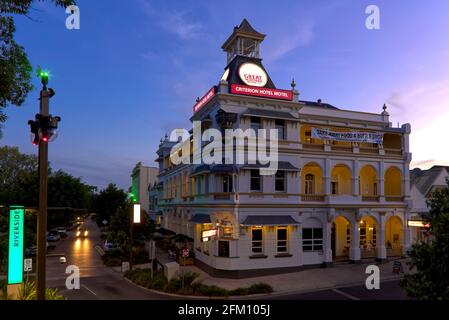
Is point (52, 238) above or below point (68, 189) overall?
below

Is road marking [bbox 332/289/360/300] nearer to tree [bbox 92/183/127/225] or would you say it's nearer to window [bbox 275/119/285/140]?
window [bbox 275/119/285/140]

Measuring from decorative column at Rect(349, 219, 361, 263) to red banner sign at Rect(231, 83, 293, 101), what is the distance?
12784 mm

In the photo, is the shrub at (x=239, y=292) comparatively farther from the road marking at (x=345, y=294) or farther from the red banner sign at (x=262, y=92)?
the red banner sign at (x=262, y=92)

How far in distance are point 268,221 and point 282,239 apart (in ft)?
7.92

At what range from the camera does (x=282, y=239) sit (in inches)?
1163

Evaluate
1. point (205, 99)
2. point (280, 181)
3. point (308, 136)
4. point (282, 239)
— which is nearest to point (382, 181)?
point (308, 136)

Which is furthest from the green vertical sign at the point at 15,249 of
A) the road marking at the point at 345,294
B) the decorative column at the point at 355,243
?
the decorative column at the point at 355,243

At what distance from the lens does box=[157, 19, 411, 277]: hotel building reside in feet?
94.0

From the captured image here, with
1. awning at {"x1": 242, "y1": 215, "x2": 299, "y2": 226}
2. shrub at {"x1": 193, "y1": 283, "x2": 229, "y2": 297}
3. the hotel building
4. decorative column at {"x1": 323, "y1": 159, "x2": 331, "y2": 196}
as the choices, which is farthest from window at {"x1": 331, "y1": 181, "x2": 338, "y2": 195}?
shrub at {"x1": 193, "y1": 283, "x2": 229, "y2": 297}

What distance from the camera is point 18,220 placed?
439 inches

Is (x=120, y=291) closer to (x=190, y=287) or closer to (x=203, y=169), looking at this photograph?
(x=190, y=287)
